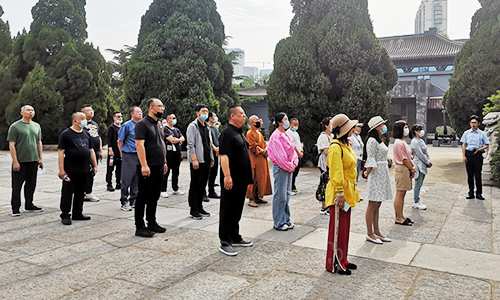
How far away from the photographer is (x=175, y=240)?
4855mm

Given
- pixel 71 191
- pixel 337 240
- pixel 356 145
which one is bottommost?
pixel 337 240

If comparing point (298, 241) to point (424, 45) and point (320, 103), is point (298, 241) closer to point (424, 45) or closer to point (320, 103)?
point (320, 103)

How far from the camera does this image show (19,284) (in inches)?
134

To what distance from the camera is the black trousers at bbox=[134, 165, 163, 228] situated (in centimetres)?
497

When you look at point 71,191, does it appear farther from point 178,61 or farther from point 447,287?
point 178,61

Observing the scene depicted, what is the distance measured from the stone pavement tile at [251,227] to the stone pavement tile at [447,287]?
2161mm

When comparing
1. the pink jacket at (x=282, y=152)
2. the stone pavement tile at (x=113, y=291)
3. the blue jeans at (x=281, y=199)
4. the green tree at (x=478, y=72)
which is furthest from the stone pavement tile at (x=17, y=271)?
the green tree at (x=478, y=72)

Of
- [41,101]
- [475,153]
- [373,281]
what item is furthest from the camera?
[41,101]

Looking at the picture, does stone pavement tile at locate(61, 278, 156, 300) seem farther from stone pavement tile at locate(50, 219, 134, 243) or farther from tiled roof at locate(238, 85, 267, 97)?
tiled roof at locate(238, 85, 267, 97)

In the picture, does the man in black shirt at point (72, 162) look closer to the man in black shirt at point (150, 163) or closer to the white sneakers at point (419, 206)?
the man in black shirt at point (150, 163)

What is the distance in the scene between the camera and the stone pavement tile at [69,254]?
13.1 feet

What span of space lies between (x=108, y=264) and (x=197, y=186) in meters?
2.24

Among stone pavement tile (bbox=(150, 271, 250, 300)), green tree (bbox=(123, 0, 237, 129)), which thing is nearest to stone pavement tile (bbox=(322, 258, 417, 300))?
stone pavement tile (bbox=(150, 271, 250, 300))

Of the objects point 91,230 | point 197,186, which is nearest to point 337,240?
point 197,186
